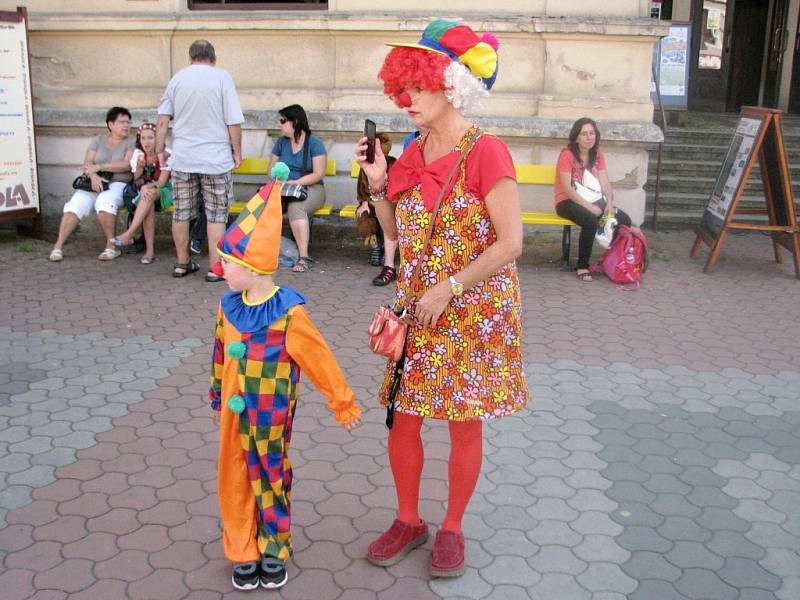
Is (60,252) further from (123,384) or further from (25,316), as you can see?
(123,384)

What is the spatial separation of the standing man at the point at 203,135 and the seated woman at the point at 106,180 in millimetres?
951

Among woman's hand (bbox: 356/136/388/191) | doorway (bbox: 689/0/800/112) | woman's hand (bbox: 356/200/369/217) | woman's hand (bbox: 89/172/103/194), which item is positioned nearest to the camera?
woman's hand (bbox: 356/136/388/191)

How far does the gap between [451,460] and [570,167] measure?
4.85 meters

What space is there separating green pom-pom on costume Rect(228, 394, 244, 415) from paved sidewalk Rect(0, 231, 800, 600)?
2.25 feet

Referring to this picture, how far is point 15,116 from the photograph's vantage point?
27.1 feet

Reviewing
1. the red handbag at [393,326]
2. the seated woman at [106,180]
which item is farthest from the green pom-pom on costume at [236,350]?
the seated woman at [106,180]

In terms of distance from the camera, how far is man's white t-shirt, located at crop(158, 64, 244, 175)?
702cm

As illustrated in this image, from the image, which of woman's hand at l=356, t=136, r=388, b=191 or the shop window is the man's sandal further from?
the shop window

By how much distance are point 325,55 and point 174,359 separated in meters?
4.15

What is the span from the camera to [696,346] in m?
5.96

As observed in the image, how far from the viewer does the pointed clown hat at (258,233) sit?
9.68 ft

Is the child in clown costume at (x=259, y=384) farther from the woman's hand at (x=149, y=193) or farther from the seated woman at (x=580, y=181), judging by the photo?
the woman's hand at (x=149, y=193)

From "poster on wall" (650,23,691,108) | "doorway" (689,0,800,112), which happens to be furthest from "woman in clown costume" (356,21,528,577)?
"doorway" (689,0,800,112)

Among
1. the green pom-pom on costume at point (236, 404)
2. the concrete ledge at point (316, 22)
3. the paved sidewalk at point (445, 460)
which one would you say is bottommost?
the paved sidewalk at point (445, 460)
